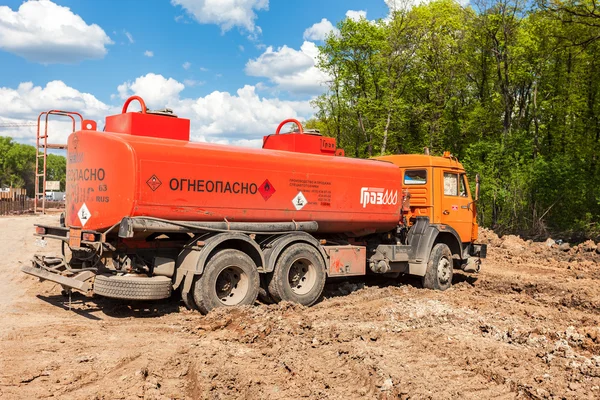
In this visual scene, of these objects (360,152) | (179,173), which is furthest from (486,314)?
(360,152)

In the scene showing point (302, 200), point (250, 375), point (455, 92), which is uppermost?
point (455, 92)

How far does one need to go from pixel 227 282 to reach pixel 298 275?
4.82 ft

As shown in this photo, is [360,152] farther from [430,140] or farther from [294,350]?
[294,350]

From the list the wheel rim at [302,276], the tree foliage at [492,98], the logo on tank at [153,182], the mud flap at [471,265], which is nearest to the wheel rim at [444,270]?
the mud flap at [471,265]

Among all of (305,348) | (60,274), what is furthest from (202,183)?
(305,348)

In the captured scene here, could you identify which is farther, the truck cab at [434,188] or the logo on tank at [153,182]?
the truck cab at [434,188]

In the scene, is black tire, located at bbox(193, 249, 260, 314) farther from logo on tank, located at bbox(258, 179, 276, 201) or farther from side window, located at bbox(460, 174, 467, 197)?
side window, located at bbox(460, 174, 467, 197)

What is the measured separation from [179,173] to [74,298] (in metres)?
3.32

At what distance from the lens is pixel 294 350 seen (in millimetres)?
6215

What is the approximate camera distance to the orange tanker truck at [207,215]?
7648mm

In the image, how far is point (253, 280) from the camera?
27.9ft

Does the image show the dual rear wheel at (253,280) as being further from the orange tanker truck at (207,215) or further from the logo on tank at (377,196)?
the logo on tank at (377,196)

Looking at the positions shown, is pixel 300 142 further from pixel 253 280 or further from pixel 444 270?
pixel 444 270

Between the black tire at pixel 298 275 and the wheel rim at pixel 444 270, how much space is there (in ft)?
10.4
